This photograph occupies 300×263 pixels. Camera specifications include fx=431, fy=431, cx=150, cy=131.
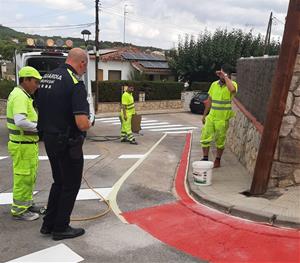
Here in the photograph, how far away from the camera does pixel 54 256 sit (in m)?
4.46

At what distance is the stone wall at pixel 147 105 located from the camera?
27325mm

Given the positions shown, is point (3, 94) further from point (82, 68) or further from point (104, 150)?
point (82, 68)

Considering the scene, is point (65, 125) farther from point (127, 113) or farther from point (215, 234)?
point (127, 113)

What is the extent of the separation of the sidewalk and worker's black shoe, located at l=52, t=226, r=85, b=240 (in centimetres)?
203

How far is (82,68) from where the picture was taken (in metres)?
4.85

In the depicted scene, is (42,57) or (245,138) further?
(42,57)

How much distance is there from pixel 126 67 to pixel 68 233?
30.2 m

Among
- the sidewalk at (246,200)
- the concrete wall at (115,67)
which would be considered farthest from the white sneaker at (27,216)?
the concrete wall at (115,67)

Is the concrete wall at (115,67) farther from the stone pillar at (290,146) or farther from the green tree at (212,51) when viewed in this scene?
the stone pillar at (290,146)

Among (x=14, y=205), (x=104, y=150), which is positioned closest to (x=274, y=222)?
(x=14, y=205)

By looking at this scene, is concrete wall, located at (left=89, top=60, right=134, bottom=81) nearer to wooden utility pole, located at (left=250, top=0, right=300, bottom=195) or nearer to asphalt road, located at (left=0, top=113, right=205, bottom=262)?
asphalt road, located at (left=0, top=113, right=205, bottom=262)

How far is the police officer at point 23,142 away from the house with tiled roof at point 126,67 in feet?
89.1

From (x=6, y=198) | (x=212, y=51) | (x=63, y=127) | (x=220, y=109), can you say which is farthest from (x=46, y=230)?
(x=212, y=51)

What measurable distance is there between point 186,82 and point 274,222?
99.5 feet
